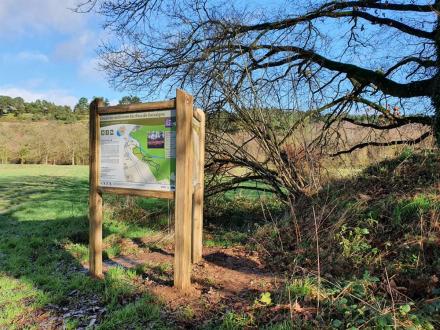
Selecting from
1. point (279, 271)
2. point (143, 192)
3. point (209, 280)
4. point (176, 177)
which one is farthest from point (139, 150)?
point (279, 271)

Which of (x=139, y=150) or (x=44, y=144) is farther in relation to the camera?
(x=44, y=144)

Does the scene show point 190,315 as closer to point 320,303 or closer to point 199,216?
point 320,303

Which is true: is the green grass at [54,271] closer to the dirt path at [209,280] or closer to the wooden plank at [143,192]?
the dirt path at [209,280]

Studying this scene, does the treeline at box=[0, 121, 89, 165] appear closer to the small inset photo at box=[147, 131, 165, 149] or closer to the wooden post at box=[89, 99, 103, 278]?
the wooden post at box=[89, 99, 103, 278]

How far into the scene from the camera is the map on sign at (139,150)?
3.69 m

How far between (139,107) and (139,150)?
1.75ft

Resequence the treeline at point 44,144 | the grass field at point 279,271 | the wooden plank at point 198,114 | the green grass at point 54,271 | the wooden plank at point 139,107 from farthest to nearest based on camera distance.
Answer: the treeline at point 44,144 → the wooden plank at point 198,114 → the wooden plank at point 139,107 → the green grass at point 54,271 → the grass field at point 279,271

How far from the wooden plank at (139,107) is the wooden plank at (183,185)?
0.16 metres

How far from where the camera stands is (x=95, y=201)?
4.16 meters

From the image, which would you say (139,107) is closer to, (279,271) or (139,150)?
(139,150)

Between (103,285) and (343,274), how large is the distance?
286cm

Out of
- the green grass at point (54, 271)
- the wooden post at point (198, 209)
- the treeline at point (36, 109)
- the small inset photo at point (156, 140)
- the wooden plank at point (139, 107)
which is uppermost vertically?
the treeline at point (36, 109)

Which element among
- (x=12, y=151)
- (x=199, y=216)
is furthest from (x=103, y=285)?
(x=12, y=151)

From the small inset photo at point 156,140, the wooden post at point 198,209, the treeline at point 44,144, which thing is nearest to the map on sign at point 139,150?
the small inset photo at point 156,140
